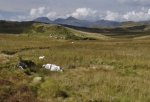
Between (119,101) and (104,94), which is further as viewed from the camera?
(104,94)

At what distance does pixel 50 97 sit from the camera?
1291cm

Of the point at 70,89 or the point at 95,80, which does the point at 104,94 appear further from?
the point at 95,80

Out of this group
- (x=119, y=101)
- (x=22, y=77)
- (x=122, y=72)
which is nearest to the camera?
(x=119, y=101)

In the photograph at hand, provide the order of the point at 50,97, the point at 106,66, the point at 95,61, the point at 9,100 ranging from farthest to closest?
the point at 95,61 < the point at 106,66 < the point at 50,97 < the point at 9,100

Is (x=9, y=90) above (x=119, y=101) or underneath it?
above

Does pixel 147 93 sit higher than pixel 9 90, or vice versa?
pixel 9 90

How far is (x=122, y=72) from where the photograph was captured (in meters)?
24.5

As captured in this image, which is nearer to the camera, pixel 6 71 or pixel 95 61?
pixel 6 71

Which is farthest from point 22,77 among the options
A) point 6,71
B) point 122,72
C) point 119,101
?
point 122,72

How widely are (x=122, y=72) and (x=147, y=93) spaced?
28.7ft

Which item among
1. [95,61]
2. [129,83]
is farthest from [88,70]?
[129,83]

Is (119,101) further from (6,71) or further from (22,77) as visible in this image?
(6,71)

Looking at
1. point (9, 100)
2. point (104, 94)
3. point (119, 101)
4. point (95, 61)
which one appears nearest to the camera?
point (9, 100)

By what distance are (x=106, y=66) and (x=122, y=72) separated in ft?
10.8
